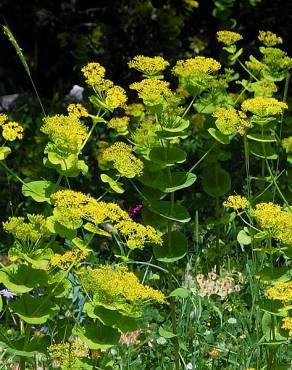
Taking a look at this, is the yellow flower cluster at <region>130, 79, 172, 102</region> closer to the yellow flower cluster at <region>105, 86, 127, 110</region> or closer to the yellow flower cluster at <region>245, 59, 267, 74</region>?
the yellow flower cluster at <region>105, 86, 127, 110</region>

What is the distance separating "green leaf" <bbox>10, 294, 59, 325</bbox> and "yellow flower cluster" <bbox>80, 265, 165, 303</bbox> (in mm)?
182

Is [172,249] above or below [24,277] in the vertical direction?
below

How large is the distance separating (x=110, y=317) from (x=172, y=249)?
676mm

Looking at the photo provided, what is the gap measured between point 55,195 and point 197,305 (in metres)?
1.18

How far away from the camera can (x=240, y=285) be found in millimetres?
4027

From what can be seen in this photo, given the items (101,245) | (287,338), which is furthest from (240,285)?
(287,338)

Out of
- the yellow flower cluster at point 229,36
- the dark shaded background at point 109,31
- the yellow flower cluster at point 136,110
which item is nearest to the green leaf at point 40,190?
the yellow flower cluster at point 136,110

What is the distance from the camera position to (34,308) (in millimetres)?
2748

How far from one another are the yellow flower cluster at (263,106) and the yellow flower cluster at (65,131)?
2.03 ft

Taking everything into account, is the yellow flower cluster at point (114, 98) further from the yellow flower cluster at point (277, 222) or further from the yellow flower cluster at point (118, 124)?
the yellow flower cluster at point (277, 222)

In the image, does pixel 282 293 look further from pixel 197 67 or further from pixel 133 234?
pixel 197 67

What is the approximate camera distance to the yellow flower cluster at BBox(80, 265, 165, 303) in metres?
2.54

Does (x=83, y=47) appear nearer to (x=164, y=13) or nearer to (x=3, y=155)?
(x=164, y=13)

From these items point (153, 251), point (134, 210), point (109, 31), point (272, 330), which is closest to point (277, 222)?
point (272, 330)
